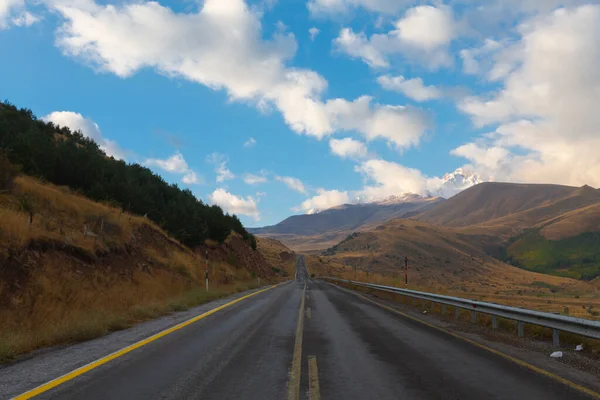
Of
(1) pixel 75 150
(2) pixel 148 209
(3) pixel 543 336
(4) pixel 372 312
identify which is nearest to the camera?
(3) pixel 543 336

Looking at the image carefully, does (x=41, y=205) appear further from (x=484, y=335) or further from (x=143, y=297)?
(x=484, y=335)

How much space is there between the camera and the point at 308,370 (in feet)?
22.6

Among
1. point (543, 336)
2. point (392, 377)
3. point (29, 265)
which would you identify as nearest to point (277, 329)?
point (392, 377)

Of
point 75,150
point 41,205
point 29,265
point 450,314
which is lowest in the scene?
point 450,314

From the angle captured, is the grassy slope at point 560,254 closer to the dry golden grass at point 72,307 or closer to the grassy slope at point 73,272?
the grassy slope at point 73,272

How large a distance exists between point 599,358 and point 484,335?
119 inches

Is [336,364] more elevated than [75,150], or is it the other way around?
[75,150]

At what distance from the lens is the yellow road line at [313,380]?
5492 mm

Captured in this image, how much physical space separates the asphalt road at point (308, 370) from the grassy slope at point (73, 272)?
105 inches

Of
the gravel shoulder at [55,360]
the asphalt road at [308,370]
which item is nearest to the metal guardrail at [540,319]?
the asphalt road at [308,370]

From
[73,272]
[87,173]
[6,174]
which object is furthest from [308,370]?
[87,173]

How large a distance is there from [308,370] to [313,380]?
646 millimetres

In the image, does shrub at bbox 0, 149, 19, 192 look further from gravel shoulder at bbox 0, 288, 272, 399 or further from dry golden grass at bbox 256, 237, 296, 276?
dry golden grass at bbox 256, 237, 296, 276

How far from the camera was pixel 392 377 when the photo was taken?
6.49 metres
